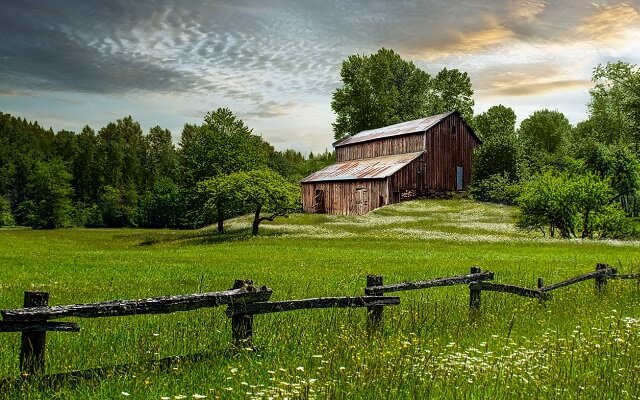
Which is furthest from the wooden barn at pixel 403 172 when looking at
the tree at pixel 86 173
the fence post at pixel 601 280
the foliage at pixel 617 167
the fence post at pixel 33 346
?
the fence post at pixel 33 346

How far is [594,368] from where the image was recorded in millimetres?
8500

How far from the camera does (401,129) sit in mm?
83625

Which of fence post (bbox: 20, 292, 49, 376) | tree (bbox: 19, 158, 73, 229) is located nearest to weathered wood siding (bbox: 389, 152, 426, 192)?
tree (bbox: 19, 158, 73, 229)

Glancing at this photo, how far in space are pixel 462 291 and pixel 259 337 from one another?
10660mm

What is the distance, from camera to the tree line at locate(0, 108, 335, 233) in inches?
2226

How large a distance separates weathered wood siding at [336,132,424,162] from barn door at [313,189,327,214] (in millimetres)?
12730

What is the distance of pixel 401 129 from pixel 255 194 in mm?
36648

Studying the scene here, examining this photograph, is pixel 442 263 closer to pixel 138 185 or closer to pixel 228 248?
pixel 228 248

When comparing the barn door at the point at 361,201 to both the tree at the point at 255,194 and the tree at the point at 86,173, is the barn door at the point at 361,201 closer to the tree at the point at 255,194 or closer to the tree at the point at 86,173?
the tree at the point at 255,194

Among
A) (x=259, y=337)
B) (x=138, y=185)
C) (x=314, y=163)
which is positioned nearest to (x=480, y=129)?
(x=314, y=163)

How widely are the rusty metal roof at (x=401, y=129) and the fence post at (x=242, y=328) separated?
6984 cm

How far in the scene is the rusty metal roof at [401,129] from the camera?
78.6 meters

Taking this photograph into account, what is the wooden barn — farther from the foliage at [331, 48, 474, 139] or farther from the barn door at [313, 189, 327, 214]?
the foliage at [331, 48, 474, 139]

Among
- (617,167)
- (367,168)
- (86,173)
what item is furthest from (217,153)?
(86,173)
